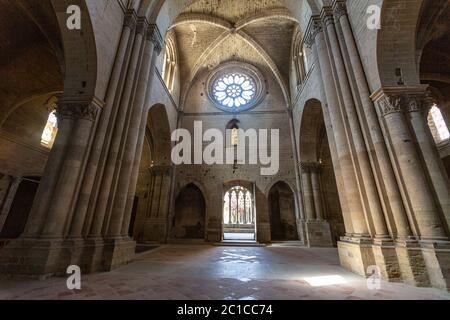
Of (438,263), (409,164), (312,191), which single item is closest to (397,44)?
(409,164)

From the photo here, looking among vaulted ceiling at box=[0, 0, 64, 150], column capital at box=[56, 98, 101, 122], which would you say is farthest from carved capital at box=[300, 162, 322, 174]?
vaulted ceiling at box=[0, 0, 64, 150]

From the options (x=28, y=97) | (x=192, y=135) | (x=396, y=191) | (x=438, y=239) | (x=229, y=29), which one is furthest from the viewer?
(x=192, y=135)

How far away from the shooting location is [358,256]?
4.94 metres

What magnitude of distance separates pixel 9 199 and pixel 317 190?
16.8 meters

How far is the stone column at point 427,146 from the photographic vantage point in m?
4.43

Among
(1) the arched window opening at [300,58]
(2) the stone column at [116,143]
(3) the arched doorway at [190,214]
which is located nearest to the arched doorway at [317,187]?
(1) the arched window opening at [300,58]

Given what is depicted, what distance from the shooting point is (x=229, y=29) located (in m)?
14.4

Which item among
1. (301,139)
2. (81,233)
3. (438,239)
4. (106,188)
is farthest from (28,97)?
(438,239)

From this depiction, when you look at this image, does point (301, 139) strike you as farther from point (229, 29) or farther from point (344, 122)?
point (229, 29)

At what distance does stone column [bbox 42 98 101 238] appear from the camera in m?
4.79

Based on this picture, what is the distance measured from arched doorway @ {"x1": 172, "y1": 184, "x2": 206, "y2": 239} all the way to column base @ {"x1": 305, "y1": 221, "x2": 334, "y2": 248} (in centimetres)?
712

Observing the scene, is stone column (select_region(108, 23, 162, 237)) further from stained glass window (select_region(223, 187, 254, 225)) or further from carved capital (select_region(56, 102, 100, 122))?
stained glass window (select_region(223, 187, 254, 225))

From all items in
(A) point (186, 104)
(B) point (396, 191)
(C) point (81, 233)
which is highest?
(A) point (186, 104)

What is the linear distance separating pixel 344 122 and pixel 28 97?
47.0 ft
